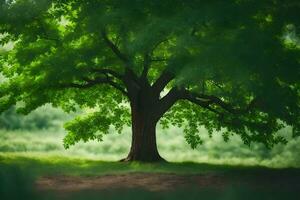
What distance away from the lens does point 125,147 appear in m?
37.6

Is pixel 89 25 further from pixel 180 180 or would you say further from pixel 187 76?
pixel 180 180

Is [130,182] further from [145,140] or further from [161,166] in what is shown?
[145,140]

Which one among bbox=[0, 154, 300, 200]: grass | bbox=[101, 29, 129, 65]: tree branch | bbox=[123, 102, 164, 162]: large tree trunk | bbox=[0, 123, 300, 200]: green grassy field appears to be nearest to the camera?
bbox=[0, 154, 300, 200]: grass

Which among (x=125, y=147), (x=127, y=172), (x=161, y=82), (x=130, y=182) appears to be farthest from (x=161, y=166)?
(x=125, y=147)

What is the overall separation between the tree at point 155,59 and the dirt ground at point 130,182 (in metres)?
3.75

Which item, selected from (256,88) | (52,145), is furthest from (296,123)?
(52,145)

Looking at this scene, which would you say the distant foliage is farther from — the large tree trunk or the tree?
the large tree trunk

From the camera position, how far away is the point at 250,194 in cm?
1728

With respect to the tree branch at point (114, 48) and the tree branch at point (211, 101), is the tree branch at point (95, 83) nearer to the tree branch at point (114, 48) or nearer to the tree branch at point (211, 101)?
the tree branch at point (114, 48)

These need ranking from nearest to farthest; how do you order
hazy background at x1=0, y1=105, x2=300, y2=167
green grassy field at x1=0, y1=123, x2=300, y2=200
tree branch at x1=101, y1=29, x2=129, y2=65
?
1. green grassy field at x1=0, y1=123, x2=300, y2=200
2. tree branch at x1=101, y1=29, x2=129, y2=65
3. hazy background at x1=0, y1=105, x2=300, y2=167

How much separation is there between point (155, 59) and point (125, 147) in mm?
12070

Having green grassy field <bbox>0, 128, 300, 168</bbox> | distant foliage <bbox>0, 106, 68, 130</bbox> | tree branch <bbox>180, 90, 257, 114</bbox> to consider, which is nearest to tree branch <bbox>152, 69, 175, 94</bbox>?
tree branch <bbox>180, 90, 257, 114</bbox>

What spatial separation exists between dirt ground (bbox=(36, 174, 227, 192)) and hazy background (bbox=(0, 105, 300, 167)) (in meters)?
9.11

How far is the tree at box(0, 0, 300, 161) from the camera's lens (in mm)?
19734
